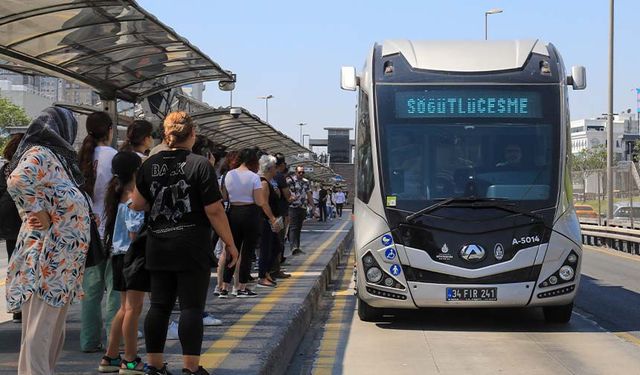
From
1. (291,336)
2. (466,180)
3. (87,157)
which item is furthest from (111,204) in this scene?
(466,180)

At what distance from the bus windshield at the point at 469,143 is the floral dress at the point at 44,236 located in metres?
5.19

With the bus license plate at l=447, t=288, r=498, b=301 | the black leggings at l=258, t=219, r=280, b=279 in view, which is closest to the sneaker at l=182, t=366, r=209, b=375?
the bus license plate at l=447, t=288, r=498, b=301

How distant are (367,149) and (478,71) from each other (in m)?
1.57

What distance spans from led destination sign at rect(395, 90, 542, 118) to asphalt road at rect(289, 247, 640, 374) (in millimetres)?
2426

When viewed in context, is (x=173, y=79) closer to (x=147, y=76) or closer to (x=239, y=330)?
(x=147, y=76)

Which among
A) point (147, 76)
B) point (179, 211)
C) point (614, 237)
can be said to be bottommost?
point (614, 237)

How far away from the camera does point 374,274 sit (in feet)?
32.1

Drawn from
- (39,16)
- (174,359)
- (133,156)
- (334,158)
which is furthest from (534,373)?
(334,158)

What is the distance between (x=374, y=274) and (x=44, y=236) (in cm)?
513

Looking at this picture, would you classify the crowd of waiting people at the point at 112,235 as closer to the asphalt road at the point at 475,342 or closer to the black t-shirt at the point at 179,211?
the black t-shirt at the point at 179,211

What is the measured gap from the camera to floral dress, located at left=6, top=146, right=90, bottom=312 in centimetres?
511

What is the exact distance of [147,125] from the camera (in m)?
7.05

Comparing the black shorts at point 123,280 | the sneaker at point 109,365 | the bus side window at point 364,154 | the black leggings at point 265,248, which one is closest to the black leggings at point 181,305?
the black shorts at point 123,280

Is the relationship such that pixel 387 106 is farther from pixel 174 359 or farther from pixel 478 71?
pixel 174 359
